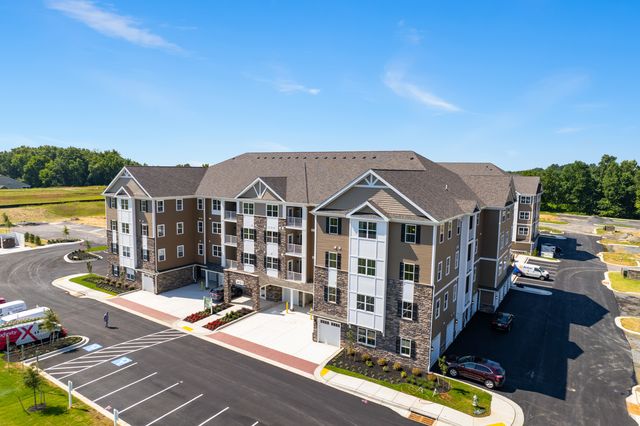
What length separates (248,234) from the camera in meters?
44.9

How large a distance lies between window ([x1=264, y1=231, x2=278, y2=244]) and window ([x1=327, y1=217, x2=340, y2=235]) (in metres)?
11.3

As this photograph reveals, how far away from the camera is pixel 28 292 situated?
153ft

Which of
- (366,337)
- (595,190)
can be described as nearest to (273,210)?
(366,337)

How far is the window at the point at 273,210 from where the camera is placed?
42.5 meters

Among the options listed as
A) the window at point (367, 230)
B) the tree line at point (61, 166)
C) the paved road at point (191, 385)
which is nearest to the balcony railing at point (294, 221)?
the window at point (367, 230)

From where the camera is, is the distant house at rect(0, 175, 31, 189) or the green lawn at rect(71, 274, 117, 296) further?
the distant house at rect(0, 175, 31, 189)

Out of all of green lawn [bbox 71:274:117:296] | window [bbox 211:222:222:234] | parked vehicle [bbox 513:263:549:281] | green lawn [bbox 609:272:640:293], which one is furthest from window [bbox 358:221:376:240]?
green lawn [bbox 609:272:640:293]

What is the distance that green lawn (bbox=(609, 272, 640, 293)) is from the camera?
52.5 meters

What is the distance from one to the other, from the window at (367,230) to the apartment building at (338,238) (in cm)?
8

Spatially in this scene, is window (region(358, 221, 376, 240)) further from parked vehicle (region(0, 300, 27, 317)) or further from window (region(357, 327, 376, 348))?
parked vehicle (region(0, 300, 27, 317))

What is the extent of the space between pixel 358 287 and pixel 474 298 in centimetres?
1734

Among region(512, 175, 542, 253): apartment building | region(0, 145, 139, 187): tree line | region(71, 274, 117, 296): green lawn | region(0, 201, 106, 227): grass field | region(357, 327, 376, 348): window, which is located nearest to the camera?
region(357, 327, 376, 348): window

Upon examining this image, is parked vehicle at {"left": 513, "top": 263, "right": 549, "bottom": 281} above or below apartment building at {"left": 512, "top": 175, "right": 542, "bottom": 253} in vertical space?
below

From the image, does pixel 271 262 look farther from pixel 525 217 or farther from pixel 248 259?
pixel 525 217
